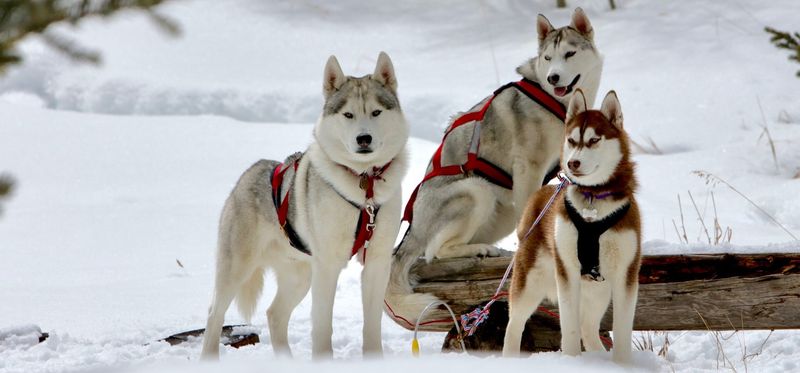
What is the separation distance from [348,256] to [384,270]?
0.18 meters

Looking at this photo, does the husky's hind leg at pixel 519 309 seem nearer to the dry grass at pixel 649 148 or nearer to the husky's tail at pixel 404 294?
the husky's tail at pixel 404 294

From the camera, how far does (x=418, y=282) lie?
17.2 feet

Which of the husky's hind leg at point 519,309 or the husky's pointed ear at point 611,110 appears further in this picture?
the husky's hind leg at point 519,309

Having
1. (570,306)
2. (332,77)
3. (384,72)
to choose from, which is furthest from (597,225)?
(332,77)

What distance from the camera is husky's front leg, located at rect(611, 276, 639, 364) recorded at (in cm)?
361

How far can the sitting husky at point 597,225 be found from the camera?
3.57 metres

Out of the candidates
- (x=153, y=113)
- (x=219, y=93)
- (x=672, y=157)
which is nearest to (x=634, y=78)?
(x=672, y=157)

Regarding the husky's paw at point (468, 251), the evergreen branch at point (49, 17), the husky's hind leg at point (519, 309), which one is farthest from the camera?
the husky's paw at point (468, 251)

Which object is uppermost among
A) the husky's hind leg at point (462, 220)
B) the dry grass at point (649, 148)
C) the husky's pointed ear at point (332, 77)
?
the husky's pointed ear at point (332, 77)

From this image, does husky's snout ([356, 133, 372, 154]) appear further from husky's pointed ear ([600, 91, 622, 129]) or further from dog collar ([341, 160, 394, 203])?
husky's pointed ear ([600, 91, 622, 129])

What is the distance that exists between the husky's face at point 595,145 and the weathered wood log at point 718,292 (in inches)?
41.6

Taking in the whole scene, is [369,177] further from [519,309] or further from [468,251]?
[468,251]

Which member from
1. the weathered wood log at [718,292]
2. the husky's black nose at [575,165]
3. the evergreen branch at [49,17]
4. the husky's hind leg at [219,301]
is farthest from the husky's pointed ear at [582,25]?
the evergreen branch at [49,17]

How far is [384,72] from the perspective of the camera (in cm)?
447
